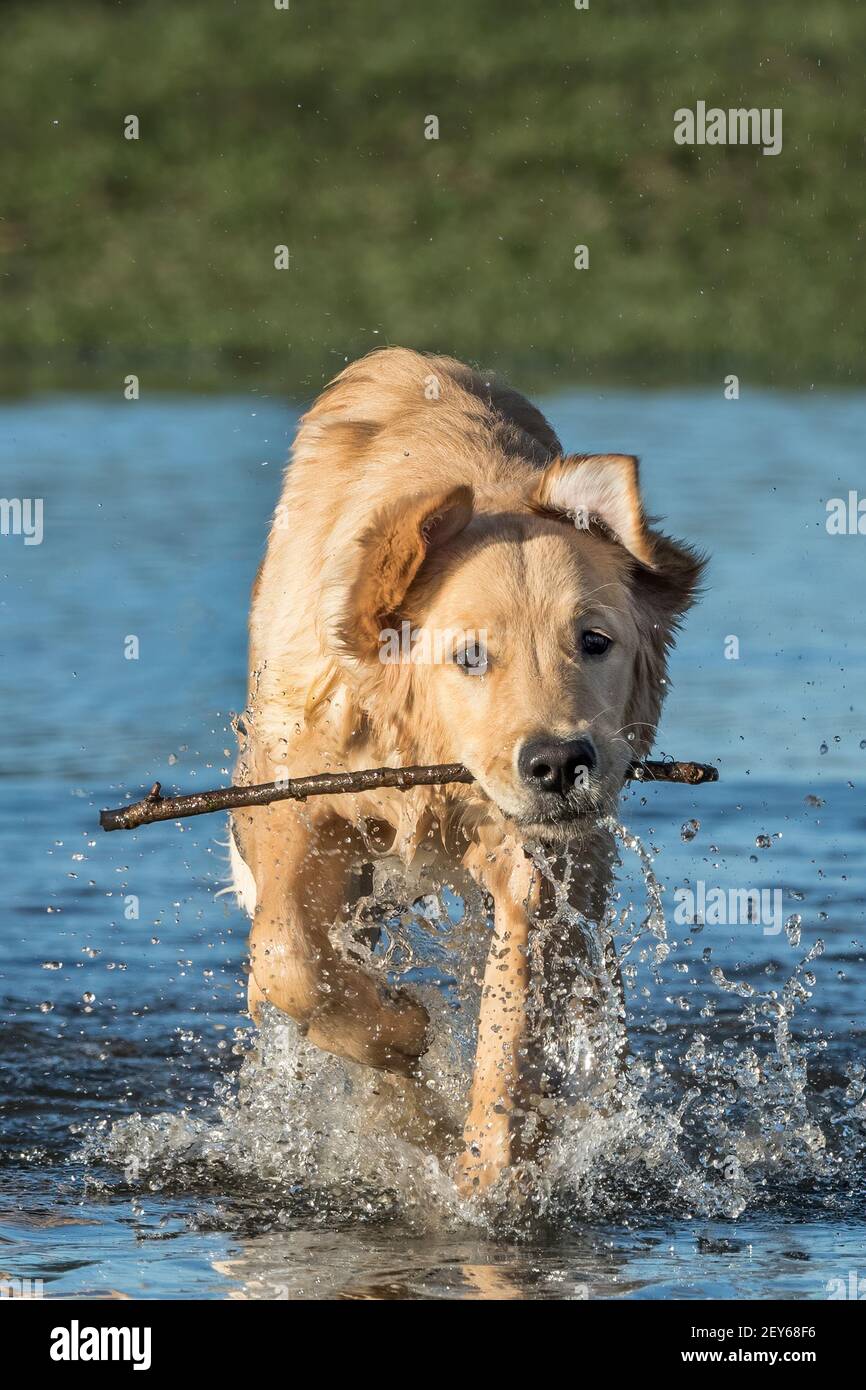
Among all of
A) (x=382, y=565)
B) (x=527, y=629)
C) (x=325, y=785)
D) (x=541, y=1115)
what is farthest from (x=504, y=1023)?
(x=382, y=565)

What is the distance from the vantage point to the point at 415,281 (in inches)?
1104

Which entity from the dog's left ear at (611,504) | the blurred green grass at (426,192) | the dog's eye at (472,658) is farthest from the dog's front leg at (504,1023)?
the blurred green grass at (426,192)

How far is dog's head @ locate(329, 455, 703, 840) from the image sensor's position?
16.6 ft

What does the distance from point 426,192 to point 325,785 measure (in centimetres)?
2633

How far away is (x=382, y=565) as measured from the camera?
17.4 feet

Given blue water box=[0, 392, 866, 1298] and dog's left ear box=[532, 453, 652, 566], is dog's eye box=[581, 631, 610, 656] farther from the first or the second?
blue water box=[0, 392, 866, 1298]

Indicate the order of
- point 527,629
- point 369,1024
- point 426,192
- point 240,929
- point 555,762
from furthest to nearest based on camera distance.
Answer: point 426,192, point 240,929, point 369,1024, point 527,629, point 555,762

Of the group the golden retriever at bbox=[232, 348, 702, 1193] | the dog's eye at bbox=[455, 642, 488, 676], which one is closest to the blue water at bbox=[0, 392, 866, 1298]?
the golden retriever at bbox=[232, 348, 702, 1193]

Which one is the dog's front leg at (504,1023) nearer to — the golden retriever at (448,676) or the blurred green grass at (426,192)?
the golden retriever at (448,676)

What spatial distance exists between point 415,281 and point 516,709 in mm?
23630

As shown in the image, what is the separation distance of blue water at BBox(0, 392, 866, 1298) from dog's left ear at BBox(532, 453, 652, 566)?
1791 mm

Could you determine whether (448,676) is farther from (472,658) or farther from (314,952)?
(314,952)
